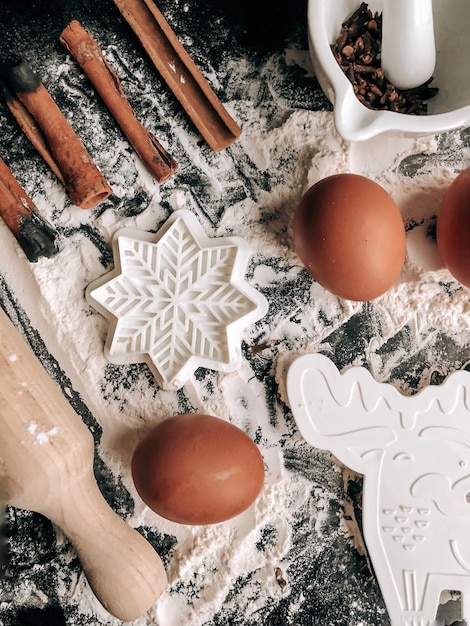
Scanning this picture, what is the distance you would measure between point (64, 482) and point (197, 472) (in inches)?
6.5

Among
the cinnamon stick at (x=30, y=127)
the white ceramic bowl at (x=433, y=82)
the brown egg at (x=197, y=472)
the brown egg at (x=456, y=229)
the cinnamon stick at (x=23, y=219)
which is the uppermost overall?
the cinnamon stick at (x=30, y=127)

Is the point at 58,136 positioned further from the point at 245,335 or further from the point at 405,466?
the point at 405,466

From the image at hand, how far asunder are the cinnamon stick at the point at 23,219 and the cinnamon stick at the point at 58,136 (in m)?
0.06

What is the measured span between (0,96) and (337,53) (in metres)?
0.46

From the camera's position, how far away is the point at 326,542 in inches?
34.4

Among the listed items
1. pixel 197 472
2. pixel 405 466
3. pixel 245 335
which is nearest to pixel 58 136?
pixel 245 335

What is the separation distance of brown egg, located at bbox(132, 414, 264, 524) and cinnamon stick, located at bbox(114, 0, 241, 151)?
15.3 inches

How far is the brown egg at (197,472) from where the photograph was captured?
2.50 feet

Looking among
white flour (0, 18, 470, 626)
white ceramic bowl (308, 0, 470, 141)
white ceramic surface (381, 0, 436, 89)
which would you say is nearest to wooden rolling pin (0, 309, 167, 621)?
white flour (0, 18, 470, 626)

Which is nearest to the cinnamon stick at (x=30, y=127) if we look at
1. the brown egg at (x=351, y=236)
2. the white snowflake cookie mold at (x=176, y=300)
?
the white snowflake cookie mold at (x=176, y=300)

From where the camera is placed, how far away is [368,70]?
801 mm

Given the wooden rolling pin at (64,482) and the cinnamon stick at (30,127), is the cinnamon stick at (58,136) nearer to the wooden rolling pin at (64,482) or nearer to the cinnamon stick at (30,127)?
the cinnamon stick at (30,127)

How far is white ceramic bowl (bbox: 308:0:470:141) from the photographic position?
0.71 metres

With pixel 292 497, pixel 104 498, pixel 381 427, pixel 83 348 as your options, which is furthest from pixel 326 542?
pixel 83 348
